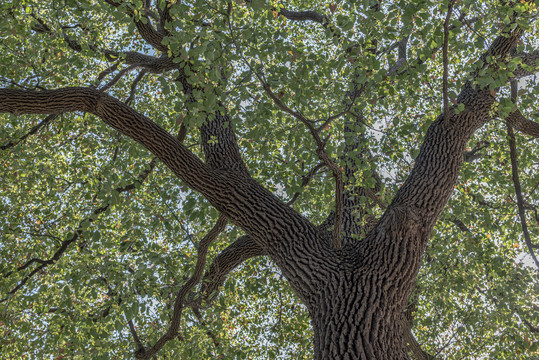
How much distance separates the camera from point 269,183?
7.07 metres

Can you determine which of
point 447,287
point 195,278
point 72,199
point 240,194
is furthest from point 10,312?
point 447,287

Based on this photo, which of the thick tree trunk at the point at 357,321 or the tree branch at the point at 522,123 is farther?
the tree branch at the point at 522,123

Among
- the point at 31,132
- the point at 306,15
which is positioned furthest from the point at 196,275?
the point at 306,15

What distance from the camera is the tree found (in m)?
3.81

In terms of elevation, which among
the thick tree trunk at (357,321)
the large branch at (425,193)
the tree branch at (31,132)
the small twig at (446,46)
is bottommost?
the thick tree trunk at (357,321)

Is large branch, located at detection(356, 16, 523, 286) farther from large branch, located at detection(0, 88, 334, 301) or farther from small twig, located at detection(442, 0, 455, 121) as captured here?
large branch, located at detection(0, 88, 334, 301)

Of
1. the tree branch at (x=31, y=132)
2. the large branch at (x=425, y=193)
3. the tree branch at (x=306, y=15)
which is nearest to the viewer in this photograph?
the large branch at (x=425, y=193)

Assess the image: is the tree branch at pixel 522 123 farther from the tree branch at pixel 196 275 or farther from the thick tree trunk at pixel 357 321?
the tree branch at pixel 196 275

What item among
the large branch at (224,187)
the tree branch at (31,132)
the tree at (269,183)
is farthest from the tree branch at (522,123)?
the tree branch at (31,132)

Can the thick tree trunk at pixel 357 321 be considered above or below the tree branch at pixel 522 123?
below

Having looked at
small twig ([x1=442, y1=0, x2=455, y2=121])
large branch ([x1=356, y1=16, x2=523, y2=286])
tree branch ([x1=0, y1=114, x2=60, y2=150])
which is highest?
tree branch ([x1=0, y1=114, x2=60, y2=150])

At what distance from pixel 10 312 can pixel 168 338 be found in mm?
2312

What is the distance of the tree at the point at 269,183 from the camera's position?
3807 millimetres

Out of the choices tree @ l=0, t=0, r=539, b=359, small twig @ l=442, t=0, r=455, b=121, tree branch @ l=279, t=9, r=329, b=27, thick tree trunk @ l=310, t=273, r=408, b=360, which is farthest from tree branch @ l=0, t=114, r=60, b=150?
small twig @ l=442, t=0, r=455, b=121
